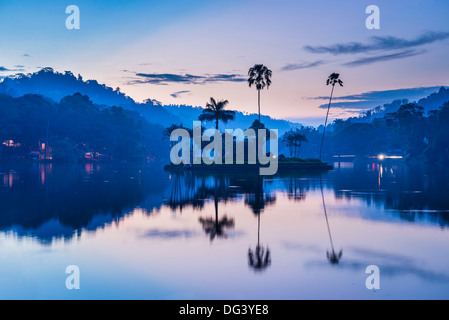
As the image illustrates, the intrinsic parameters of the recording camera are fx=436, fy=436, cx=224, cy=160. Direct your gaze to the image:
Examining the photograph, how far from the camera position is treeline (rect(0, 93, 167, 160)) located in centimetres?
12100

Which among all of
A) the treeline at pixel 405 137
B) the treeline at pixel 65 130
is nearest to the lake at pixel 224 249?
the treeline at pixel 405 137

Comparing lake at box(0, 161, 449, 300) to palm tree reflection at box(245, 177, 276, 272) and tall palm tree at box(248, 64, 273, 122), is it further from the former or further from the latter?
tall palm tree at box(248, 64, 273, 122)

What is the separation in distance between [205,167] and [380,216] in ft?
166

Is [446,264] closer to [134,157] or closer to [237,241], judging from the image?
[237,241]

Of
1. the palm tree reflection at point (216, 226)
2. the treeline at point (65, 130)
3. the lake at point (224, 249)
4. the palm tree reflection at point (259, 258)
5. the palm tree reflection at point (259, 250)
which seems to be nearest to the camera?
the lake at point (224, 249)

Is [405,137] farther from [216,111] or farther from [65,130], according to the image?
[65,130]

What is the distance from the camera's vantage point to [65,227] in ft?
60.9

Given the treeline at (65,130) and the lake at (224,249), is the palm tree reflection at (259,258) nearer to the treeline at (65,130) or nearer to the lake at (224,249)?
the lake at (224,249)

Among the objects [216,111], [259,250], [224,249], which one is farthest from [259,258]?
[216,111]

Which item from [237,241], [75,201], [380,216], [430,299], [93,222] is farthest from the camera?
[75,201]

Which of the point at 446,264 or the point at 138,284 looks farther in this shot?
the point at 446,264

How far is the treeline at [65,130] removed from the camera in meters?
121

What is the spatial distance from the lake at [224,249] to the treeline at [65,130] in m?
103
